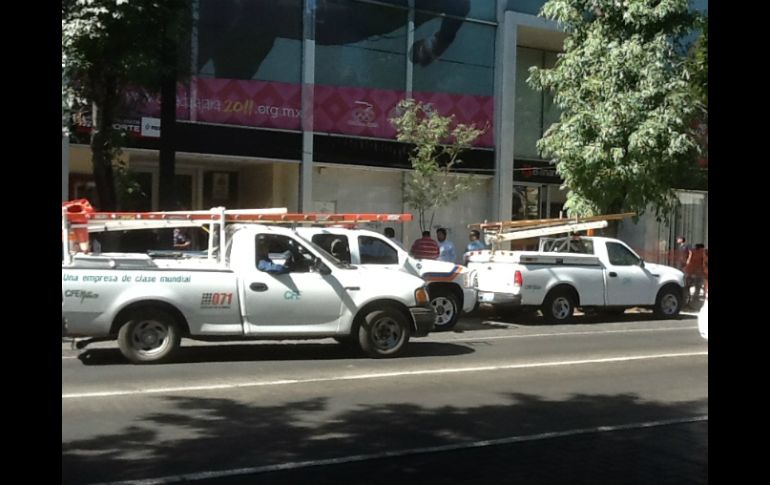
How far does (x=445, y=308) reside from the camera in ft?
50.6

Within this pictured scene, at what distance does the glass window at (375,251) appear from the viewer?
13.9m

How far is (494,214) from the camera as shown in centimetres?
2548

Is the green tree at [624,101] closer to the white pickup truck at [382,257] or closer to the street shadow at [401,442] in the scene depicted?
the white pickup truck at [382,257]

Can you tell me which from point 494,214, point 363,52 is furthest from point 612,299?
point 363,52

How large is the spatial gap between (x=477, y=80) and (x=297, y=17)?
586cm

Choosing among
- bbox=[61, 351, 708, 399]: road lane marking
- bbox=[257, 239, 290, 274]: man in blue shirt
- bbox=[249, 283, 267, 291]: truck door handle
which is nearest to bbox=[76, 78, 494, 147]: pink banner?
bbox=[257, 239, 290, 274]: man in blue shirt

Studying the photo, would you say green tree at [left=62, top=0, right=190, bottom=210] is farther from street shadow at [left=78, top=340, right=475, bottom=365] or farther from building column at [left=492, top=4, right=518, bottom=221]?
building column at [left=492, top=4, right=518, bottom=221]

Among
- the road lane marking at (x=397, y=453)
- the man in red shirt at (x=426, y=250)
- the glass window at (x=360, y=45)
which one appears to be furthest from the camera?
the glass window at (x=360, y=45)

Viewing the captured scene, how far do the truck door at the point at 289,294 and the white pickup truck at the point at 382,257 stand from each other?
143cm

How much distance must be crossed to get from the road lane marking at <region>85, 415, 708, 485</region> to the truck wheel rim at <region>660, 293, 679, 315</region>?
35.9ft

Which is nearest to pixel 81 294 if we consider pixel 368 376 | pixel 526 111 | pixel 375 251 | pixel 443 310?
pixel 368 376

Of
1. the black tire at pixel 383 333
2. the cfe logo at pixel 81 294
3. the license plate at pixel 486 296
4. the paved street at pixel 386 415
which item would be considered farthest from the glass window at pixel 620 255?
the cfe logo at pixel 81 294

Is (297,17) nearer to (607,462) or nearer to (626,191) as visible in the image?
(626,191)
